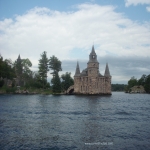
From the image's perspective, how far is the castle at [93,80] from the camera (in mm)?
81000

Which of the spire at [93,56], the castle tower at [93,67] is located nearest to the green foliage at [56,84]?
the castle tower at [93,67]

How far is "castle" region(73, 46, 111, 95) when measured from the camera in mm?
81000

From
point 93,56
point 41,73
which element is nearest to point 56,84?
point 41,73

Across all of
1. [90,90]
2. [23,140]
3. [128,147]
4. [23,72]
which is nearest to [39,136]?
[23,140]

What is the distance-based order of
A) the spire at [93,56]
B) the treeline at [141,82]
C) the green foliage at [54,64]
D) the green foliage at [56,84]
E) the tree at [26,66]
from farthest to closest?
the treeline at [141,82] → the tree at [26,66] → the green foliage at [54,64] → the green foliage at [56,84] → the spire at [93,56]

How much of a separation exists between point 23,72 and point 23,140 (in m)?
83.3

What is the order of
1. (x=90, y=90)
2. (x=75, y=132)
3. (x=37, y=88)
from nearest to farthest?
(x=75, y=132), (x=90, y=90), (x=37, y=88)

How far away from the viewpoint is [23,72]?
310 ft

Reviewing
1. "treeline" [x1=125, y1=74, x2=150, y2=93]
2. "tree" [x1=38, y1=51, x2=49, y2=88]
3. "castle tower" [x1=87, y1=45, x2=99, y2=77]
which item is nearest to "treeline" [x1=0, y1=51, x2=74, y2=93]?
"tree" [x1=38, y1=51, x2=49, y2=88]

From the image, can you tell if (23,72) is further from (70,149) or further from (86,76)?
(70,149)

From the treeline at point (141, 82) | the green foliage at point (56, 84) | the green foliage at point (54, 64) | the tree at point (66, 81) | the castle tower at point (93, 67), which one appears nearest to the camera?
the castle tower at point (93, 67)

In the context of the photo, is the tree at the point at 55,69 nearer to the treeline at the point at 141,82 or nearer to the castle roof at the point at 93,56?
the castle roof at the point at 93,56

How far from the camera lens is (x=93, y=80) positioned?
80.8 m

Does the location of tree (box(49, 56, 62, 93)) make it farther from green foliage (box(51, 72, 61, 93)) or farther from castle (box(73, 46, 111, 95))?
castle (box(73, 46, 111, 95))
